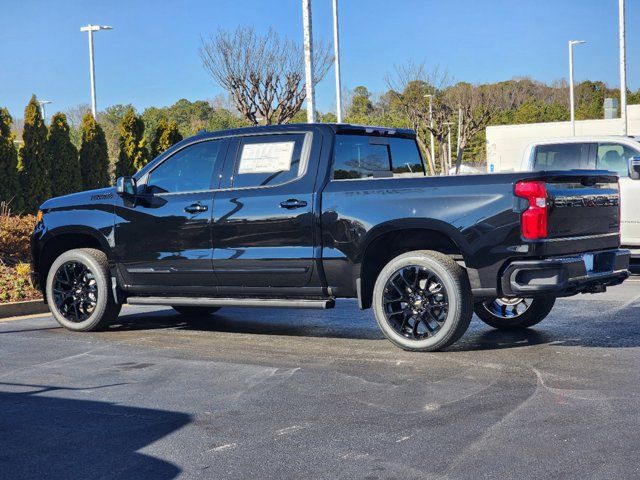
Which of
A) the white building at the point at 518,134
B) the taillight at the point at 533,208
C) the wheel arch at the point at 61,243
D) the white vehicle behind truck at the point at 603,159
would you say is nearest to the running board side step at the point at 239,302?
the wheel arch at the point at 61,243

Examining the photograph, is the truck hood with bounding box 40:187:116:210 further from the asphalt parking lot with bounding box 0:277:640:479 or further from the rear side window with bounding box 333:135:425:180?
the rear side window with bounding box 333:135:425:180

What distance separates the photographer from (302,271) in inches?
323

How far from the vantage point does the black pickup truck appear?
7.40 m

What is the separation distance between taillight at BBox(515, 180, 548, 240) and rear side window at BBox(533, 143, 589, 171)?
6464 mm

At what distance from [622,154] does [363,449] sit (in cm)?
956

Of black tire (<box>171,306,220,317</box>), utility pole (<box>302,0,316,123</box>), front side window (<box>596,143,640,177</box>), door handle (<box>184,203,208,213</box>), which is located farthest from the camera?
utility pole (<box>302,0,316,123</box>)

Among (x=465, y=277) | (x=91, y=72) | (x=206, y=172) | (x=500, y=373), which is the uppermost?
(x=91, y=72)

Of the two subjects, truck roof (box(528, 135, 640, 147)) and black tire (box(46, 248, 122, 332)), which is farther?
truck roof (box(528, 135, 640, 147))

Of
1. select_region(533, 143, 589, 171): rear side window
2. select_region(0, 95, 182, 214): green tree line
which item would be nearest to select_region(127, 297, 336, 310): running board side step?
select_region(533, 143, 589, 171): rear side window

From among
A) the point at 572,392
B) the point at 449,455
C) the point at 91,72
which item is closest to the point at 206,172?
the point at 572,392

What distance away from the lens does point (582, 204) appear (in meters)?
7.74

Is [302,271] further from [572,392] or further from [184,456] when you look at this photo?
[184,456]

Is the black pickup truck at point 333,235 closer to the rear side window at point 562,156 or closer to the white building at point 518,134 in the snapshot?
the rear side window at point 562,156

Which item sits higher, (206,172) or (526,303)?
(206,172)
